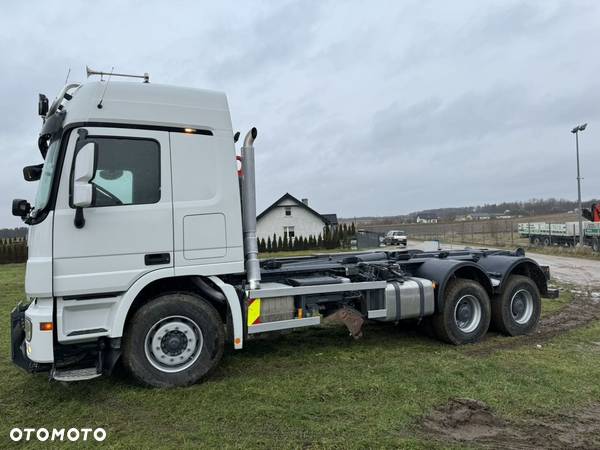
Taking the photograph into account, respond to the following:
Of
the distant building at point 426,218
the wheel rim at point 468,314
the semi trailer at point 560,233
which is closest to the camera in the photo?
the wheel rim at point 468,314

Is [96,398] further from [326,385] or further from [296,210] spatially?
[296,210]

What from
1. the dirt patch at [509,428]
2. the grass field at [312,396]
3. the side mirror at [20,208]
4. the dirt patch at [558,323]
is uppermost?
the side mirror at [20,208]

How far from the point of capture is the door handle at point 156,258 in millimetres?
4945

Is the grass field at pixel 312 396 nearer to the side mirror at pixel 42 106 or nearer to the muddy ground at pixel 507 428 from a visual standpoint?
the muddy ground at pixel 507 428

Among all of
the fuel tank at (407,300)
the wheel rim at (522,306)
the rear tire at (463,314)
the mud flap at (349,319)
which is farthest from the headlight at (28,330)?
the wheel rim at (522,306)

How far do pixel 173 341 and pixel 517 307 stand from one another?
5.74 meters

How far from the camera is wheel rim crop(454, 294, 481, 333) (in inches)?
277

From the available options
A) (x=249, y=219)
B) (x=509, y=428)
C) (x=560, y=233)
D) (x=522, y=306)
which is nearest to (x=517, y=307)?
(x=522, y=306)

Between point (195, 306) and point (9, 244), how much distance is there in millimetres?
37318

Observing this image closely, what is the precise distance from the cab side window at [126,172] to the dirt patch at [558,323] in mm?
4877

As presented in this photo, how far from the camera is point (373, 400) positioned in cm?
469

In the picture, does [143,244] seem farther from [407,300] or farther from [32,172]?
[407,300]

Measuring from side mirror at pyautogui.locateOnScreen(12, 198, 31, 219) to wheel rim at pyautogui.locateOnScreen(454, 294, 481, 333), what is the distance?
5.98 meters

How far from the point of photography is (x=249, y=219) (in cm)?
561
